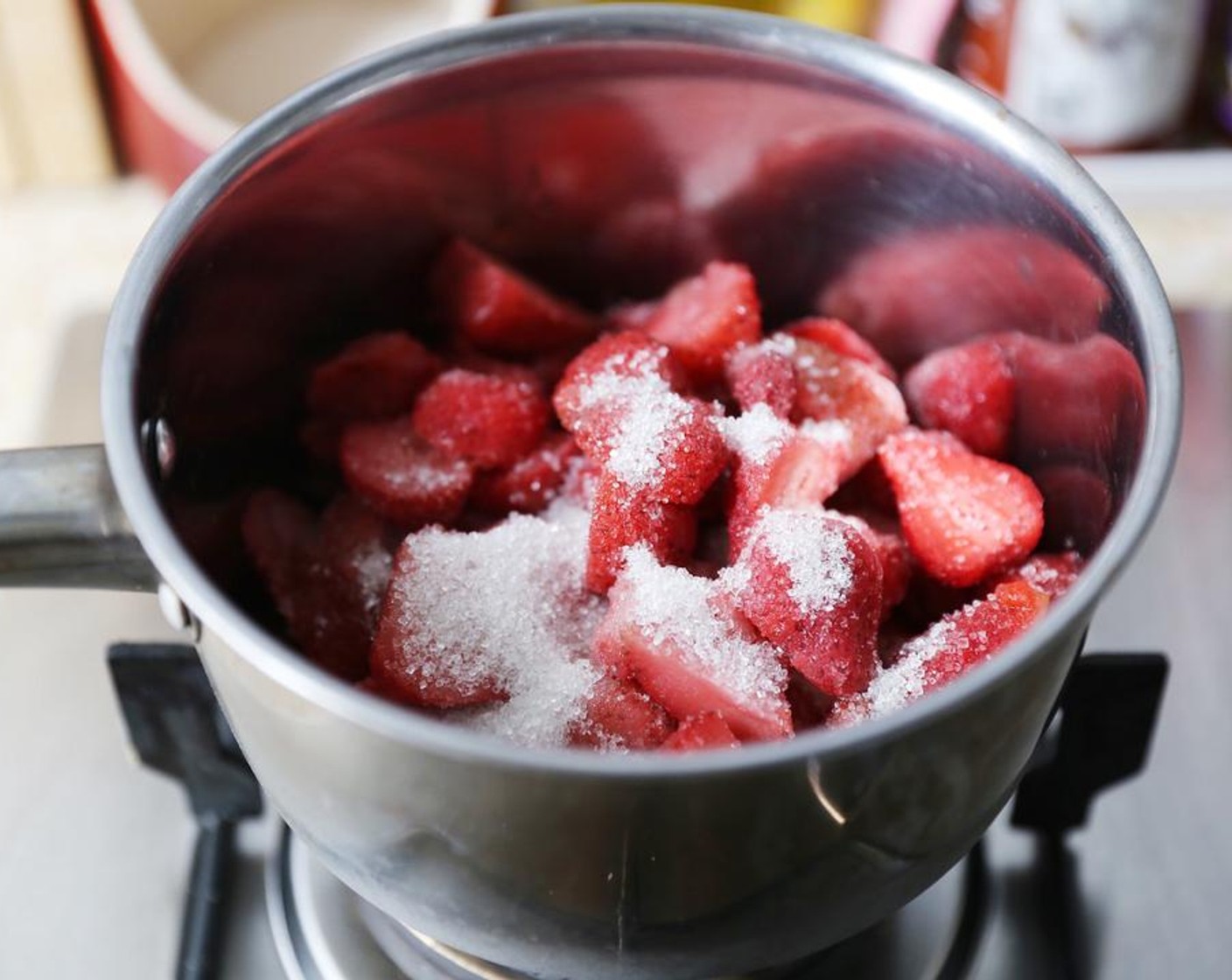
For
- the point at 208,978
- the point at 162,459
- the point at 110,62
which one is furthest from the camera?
the point at 110,62

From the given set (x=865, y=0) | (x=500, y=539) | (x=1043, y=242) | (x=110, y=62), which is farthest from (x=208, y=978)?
(x=865, y=0)

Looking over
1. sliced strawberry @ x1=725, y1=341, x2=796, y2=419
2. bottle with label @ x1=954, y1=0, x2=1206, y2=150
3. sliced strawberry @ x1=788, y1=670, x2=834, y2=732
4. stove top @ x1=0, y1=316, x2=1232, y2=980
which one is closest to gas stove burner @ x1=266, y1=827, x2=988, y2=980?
stove top @ x1=0, y1=316, x2=1232, y2=980

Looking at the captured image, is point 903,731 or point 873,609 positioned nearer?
point 903,731

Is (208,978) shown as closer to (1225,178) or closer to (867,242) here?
(867,242)

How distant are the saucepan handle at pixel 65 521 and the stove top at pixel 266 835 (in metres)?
0.24

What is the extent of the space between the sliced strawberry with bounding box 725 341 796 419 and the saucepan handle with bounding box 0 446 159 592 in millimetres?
273

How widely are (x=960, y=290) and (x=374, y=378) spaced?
0.27m

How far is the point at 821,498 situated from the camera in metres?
0.65

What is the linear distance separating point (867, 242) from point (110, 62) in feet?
1.99

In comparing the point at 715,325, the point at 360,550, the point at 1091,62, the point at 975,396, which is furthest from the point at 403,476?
the point at 1091,62

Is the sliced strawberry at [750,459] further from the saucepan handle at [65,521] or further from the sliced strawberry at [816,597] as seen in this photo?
the saucepan handle at [65,521]

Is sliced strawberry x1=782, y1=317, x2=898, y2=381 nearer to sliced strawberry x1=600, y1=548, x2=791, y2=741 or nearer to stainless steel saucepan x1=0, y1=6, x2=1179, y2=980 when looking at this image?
stainless steel saucepan x1=0, y1=6, x2=1179, y2=980

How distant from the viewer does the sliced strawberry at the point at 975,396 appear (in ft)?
2.25

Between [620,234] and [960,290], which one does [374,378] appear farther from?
[960,290]
